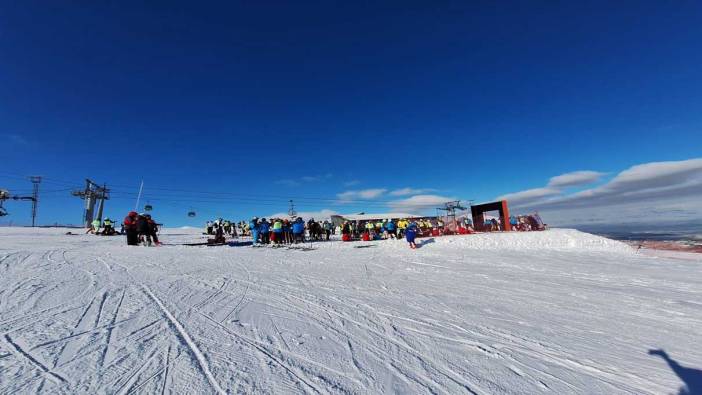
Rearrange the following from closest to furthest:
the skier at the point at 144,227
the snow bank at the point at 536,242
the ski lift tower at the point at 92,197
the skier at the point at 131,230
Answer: the skier at the point at 144,227 → the skier at the point at 131,230 → the snow bank at the point at 536,242 → the ski lift tower at the point at 92,197

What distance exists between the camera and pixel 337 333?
351 cm

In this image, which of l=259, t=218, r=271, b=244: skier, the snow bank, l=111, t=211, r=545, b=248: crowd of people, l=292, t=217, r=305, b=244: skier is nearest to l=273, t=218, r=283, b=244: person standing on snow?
l=111, t=211, r=545, b=248: crowd of people

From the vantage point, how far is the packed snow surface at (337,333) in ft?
8.10

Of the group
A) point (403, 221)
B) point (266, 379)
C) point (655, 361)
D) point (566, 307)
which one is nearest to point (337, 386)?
point (266, 379)

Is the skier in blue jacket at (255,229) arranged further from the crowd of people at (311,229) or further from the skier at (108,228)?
the skier at (108,228)

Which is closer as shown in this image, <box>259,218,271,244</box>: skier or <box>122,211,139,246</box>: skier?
<box>122,211,139,246</box>: skier

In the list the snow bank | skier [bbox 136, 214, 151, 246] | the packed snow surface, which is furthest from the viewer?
the snow bank

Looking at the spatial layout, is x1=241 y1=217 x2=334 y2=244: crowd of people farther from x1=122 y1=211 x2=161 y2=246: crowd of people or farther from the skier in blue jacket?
x1=122 y1=211 x2=161 y2=246: crowd of people

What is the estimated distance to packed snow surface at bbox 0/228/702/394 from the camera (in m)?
2.47

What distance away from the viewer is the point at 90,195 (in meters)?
47.9

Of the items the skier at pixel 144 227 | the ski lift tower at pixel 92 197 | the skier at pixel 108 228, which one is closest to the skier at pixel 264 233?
the skier at pixel 144 227

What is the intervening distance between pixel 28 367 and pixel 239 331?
1.78 m

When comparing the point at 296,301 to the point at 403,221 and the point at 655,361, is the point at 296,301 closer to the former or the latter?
the point at 655,361

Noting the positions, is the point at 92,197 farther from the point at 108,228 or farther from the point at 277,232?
the point at 277,232
